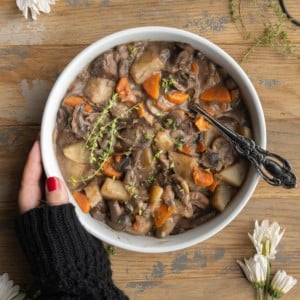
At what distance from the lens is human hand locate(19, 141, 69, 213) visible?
2059 mm

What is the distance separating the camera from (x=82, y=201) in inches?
84.1

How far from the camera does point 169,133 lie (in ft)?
6.92

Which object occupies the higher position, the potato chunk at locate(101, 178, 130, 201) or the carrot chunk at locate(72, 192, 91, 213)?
the potato chunk at locate(101, 178, 130, 201)

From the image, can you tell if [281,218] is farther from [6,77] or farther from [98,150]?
[6,77]

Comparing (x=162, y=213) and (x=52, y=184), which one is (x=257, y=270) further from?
(x=52, y=184)

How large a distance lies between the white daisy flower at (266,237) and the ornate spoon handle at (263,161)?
0.31m

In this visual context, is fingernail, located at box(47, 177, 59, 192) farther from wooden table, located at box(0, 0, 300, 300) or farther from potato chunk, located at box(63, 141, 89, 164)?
wooden table, located at box(0, 0, 300, 300)

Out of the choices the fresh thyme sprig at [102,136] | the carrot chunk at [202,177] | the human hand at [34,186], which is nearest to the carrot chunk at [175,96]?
the fresh thyme sprig at [102,136]

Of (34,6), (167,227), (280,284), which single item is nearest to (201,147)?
(167,227)

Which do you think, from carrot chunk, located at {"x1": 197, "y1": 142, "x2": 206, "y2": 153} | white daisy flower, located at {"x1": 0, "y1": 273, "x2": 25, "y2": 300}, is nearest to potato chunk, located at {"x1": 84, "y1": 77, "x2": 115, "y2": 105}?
carrot chunk, located at {"x1": 197, "y1": 142, "x2": 206, "y2": 153}

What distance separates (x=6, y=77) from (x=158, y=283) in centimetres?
99

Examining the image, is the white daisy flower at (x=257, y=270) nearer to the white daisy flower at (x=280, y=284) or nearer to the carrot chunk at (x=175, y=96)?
the white daisy flower at (x=280, y=284)

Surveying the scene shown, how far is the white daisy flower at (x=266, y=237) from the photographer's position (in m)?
2.30

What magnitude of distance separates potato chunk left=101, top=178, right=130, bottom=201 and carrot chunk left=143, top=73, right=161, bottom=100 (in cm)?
33
